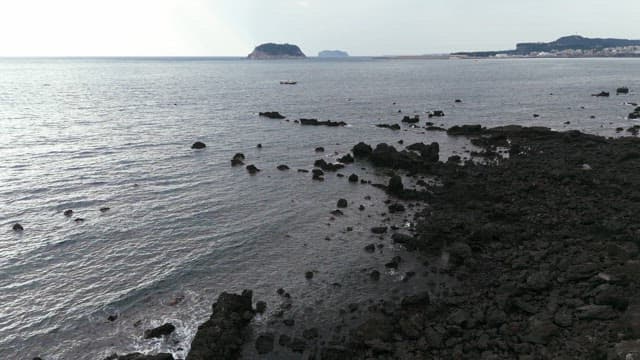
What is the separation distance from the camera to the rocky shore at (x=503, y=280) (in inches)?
792

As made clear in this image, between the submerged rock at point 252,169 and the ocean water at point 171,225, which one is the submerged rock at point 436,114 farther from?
the submerged rock at point 252,169

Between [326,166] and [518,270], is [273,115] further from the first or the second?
[518,270]

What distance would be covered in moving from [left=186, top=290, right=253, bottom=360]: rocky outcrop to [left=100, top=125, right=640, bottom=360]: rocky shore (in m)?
0.06

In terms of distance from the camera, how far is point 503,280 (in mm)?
25766

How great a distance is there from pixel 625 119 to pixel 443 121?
104 ft

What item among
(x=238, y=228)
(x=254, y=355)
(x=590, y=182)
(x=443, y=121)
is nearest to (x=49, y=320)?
(x=254, y=355)

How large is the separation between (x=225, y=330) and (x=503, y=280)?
53.8ft

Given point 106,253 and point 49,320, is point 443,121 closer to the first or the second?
point 106,253

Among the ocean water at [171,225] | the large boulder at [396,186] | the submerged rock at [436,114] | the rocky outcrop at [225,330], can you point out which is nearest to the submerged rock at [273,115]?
the ocean water at [171,225]

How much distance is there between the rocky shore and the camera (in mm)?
20125

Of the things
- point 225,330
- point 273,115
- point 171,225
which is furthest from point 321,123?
point 225,330

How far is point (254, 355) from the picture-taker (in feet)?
69.6

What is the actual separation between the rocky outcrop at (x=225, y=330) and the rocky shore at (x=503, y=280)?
56 millimetres

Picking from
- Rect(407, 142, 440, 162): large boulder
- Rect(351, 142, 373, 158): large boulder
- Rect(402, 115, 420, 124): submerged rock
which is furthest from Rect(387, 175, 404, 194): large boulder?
Rect(402, 115, 420, 124): submerged rock
